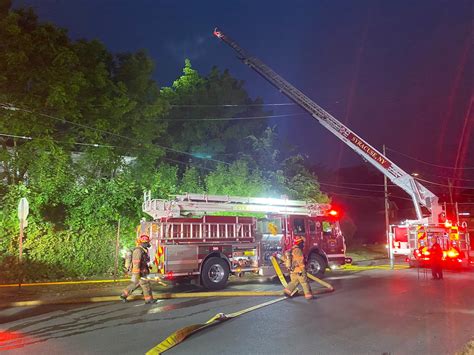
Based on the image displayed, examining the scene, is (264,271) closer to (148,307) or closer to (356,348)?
(148,307)

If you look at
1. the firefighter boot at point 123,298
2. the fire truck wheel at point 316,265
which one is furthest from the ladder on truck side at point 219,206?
the firefighter boot at point 123,298

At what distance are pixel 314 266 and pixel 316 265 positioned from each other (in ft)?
0.26

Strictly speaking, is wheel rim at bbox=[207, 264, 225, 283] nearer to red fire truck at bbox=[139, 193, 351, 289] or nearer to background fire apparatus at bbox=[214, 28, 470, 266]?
red fire truck at bbox=[139, 193, 351, 289]

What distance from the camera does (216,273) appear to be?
1293 cm

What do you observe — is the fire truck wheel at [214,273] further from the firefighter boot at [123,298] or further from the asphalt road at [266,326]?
the firefighter boot at [123,298]

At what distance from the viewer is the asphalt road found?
6086 millimetres

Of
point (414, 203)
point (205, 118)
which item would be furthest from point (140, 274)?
point (205, 118)

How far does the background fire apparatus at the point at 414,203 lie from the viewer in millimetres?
17986

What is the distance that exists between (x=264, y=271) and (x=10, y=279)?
25.7 ft

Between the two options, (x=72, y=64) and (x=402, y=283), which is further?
(x=72, y=64)

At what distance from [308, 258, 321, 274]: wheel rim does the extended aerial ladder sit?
6.35m

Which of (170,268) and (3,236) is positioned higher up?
(3,236)

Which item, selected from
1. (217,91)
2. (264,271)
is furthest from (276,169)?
(264,271)

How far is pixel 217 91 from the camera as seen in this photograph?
28266mm
